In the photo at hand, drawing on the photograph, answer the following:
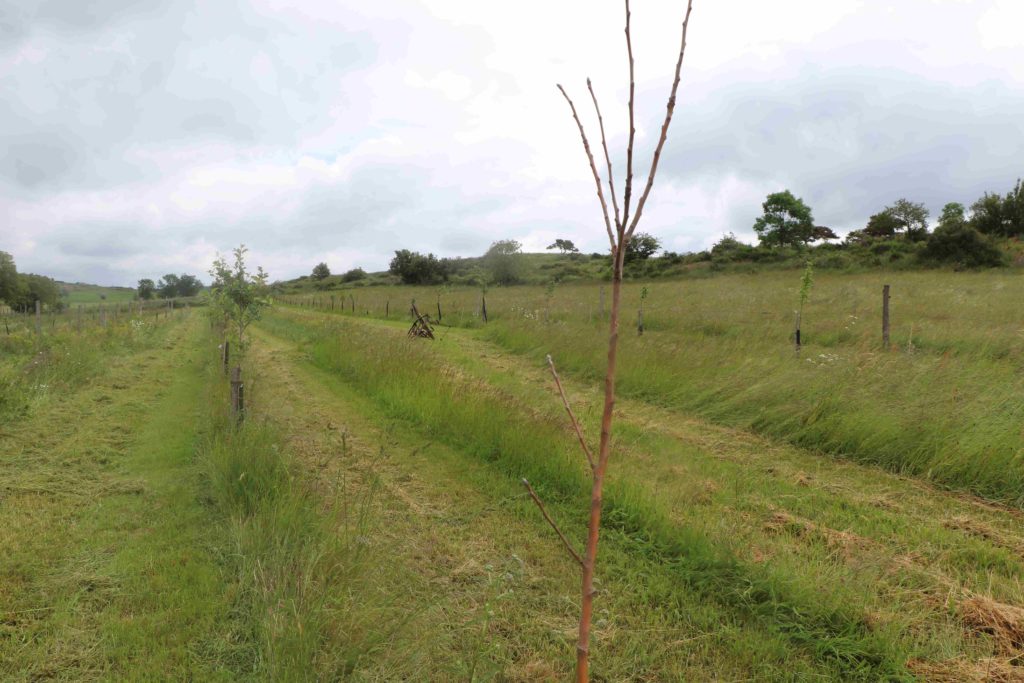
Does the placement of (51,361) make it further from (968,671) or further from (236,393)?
(968,671)

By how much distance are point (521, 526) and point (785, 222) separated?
60327 mm

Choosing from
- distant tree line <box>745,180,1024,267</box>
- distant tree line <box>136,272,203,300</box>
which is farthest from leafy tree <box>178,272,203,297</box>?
distant tree line <box>745,180,1024,267</box>

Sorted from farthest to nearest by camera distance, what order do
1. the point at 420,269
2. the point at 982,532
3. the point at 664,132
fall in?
the point at 420,269 → the point at 982,532 → the point at 664,132

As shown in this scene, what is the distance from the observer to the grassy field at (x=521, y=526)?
290cm

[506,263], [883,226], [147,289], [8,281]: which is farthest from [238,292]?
[147,289]

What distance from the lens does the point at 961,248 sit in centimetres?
2892

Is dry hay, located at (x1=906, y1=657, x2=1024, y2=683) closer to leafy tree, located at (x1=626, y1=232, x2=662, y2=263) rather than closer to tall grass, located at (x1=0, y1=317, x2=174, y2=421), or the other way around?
leafy tree, located at (x1=626, y1=232, x2=662, y2=263)

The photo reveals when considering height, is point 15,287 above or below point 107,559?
above

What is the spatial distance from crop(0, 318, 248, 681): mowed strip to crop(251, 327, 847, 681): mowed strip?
1009mm

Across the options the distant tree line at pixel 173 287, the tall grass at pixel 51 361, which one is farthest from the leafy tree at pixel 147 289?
the tall grass at pixel 51 361

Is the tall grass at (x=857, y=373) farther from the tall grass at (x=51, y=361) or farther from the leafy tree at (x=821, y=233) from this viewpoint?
the leafy tree at (x=821, y=233)

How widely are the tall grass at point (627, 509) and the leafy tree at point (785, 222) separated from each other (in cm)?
5365

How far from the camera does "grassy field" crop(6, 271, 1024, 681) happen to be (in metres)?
2.90

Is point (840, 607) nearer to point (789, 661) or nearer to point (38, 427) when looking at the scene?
point (789, 661)
